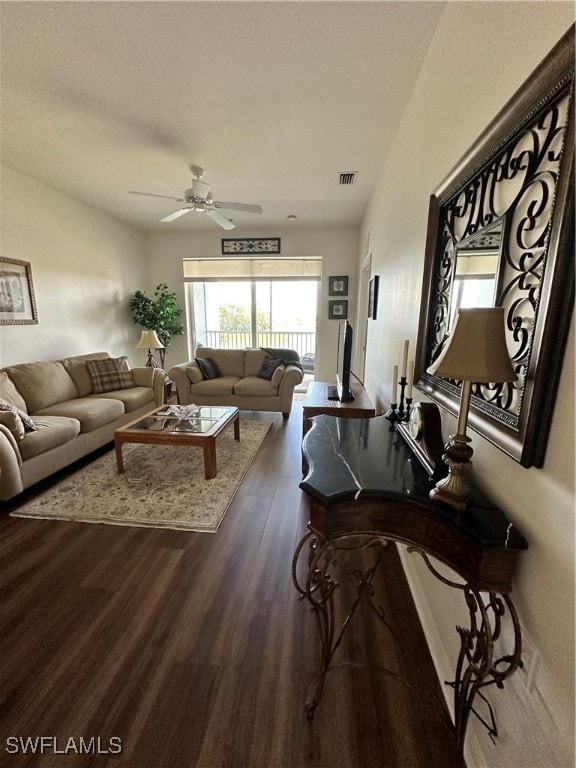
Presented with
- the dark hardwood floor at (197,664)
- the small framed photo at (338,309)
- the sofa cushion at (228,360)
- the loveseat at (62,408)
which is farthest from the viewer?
the small framed photo at (338,309)

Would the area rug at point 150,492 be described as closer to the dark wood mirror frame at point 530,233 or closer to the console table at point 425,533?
the console table at point 425,533

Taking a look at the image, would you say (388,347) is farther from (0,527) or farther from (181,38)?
(0,527)

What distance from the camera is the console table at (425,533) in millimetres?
752

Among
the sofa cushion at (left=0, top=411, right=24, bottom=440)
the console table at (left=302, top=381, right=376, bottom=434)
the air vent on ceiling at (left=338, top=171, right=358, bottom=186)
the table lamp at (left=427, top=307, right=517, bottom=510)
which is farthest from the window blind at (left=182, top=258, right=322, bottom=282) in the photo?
the table lamp at (left=427, top=307, right=517, bottom=510)

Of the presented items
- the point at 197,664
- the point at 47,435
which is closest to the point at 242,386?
the point at 47,435

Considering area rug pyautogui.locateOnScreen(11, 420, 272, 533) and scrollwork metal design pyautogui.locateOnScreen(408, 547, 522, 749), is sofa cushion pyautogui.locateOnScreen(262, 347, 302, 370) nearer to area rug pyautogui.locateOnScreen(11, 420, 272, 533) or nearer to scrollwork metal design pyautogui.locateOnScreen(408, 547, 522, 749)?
area rug pyautogui.locateOnScreen(11, 420, 272, 533)

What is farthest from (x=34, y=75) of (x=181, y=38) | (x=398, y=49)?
(x=398, y=49)

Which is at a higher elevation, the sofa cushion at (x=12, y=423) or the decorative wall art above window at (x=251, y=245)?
the decorative wall art above window at (x=251, y=245)

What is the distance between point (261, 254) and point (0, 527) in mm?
4556

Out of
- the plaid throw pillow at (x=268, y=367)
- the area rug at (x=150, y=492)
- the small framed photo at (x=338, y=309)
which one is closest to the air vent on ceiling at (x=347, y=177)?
the small framed photo at (x=338, y=309)

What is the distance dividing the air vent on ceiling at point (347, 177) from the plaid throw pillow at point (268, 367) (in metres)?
2.29

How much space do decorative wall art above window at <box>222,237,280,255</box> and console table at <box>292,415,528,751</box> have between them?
14.7ft

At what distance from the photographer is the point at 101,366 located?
146 inches

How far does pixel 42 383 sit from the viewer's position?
305cm
